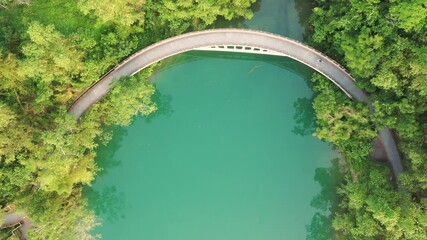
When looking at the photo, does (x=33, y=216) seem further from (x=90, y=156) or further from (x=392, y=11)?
(x=392, y=11)

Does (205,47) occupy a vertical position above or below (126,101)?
above

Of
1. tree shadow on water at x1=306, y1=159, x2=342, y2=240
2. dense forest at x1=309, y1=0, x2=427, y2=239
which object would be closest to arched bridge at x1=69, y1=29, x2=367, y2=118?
dense forest at x1=309, y1=0, x2=427, y2=239

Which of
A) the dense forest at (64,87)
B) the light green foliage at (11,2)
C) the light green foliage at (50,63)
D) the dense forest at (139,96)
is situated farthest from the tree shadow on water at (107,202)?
the light green foliage at (11,2)

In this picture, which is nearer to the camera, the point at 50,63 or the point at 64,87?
the point at 50,63

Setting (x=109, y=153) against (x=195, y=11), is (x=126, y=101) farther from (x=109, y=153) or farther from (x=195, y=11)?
(x=195, y=11)

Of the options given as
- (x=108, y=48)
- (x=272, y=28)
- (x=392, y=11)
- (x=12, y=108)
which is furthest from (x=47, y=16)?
(x=392, y=11)

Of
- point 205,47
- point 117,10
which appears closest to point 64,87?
point 117,10

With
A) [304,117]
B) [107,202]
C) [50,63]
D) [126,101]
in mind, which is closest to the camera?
[50,63]

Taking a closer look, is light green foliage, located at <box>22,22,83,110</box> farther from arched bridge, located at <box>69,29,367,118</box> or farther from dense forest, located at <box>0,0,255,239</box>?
arched bridge, located at <box>69,29,367,118</box>
